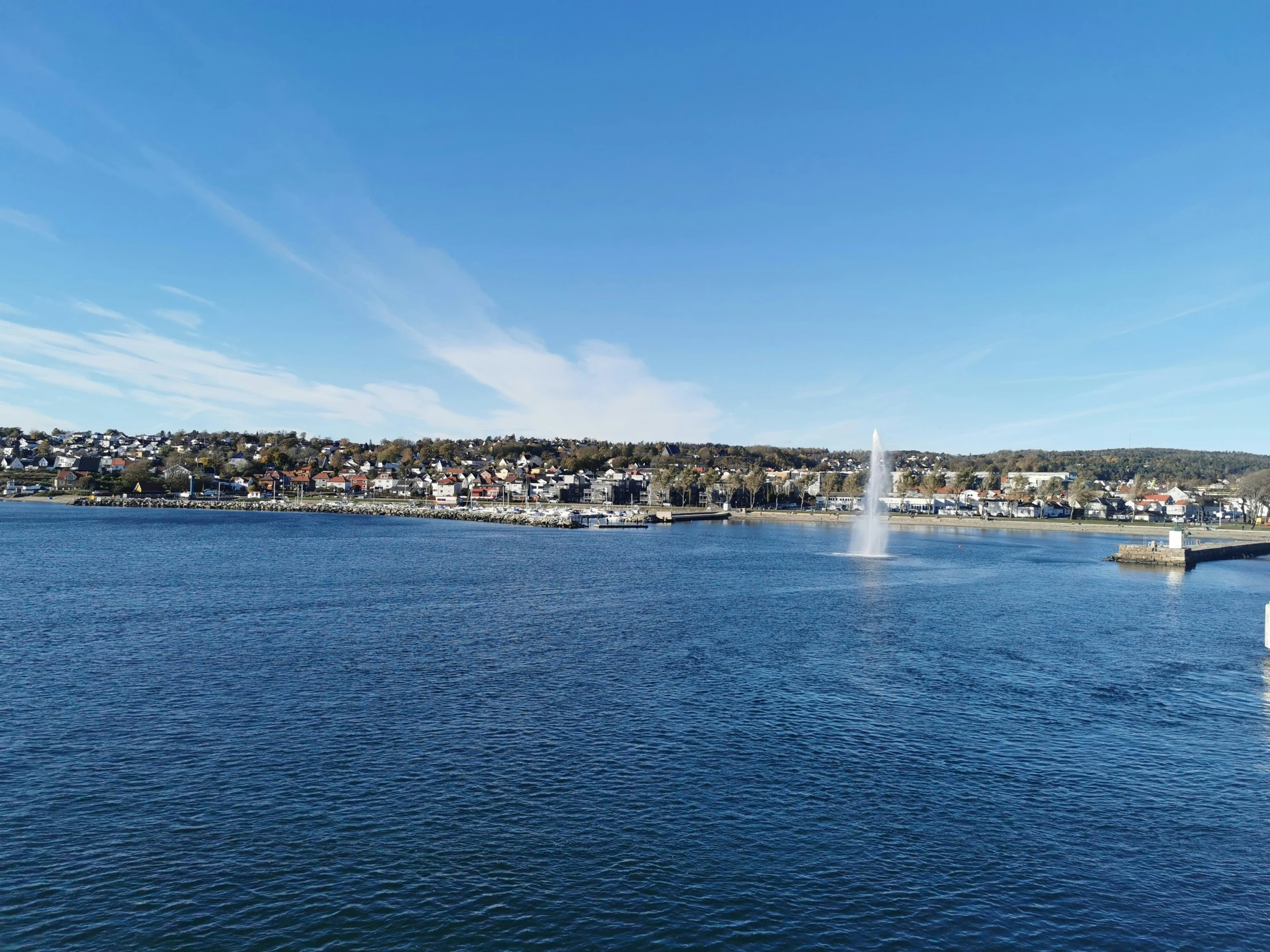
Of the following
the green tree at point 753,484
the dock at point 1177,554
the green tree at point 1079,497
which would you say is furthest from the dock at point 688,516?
the dock at point 1177,554

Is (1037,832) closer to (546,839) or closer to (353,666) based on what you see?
(546,839)

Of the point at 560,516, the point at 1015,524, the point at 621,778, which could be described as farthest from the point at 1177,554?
the point at 560,516

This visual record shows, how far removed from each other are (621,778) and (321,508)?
164m

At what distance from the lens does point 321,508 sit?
17150 centimetres

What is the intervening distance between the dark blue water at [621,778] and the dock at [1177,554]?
132ft

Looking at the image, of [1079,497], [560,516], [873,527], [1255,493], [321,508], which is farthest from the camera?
[1079,497]

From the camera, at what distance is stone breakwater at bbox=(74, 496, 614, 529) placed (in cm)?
14812

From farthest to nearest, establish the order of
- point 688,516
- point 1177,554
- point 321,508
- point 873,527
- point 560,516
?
point 321,508 → point 688,516 → point 560,516 → point 873,527 → point 1177,554

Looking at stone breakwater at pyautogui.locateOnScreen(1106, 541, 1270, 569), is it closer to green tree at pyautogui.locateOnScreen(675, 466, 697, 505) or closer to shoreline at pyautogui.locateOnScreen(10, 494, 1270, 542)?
shoreline at pyautogui.locateOnScreen(10, 494, 1270, 542)

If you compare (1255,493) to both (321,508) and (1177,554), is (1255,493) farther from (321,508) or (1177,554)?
(321,508)

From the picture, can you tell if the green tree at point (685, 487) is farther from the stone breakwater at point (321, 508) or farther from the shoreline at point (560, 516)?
the stone breakwater at point (321, 508)

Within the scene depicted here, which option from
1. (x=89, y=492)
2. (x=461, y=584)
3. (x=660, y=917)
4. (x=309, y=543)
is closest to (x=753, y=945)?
(x=660, y=917)

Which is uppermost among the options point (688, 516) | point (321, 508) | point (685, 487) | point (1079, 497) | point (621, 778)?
point (1079, 497)

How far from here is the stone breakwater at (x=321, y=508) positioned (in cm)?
14812
